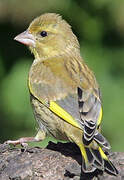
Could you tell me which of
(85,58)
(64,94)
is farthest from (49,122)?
(85,58)

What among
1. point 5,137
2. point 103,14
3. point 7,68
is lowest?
point 5,137

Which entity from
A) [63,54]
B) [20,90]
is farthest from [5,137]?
[63,54]

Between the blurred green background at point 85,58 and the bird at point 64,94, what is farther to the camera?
the blurred green background at point 85,58

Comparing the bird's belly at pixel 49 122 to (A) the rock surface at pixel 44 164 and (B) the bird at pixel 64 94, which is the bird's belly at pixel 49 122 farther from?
(A) the rock surface at pixel 44 164

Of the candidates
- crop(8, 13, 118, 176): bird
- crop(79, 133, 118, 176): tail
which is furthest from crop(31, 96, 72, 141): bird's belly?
crop(79, 133, 118, 176): tail

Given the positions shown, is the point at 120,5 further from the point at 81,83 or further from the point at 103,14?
the point at 81,83

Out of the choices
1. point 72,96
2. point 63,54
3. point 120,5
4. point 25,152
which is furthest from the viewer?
point 120,5

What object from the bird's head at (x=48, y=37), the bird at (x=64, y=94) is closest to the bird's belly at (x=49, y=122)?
the bird at (x=64, y=94)
